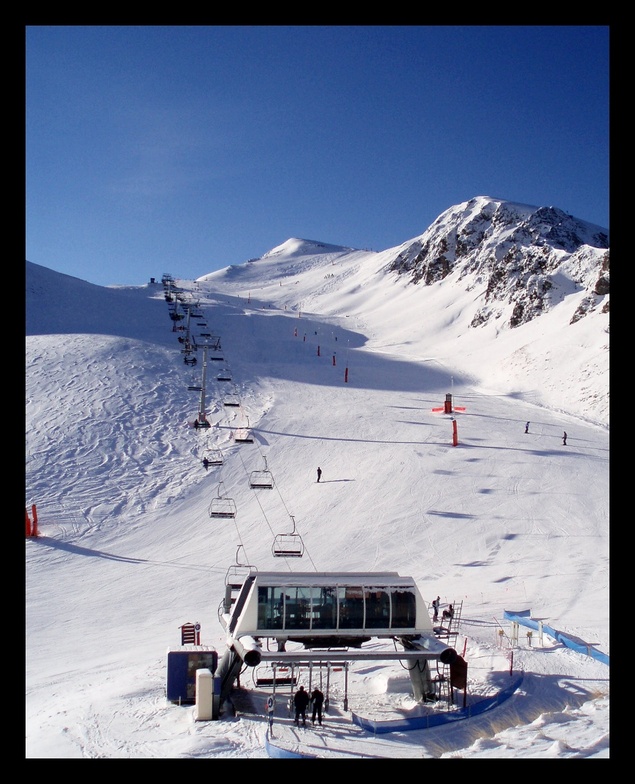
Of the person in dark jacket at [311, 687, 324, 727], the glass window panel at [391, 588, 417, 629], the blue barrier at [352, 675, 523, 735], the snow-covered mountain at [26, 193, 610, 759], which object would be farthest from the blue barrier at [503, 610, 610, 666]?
the person in dark jacket at [311, 687, 324, 727]

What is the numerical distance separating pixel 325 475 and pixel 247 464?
3.78 metres

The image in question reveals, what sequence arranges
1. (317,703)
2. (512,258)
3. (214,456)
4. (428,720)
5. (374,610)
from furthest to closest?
(512,258) < (214,456) < (374,610) < (317,703) < (428,720)

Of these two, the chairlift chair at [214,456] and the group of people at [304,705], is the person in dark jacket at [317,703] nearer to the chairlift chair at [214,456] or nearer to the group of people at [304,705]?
the group of people at [304,705]

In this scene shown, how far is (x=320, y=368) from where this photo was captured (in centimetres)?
4881

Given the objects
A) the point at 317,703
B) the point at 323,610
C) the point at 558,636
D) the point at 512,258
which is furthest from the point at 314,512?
the point at 512,258

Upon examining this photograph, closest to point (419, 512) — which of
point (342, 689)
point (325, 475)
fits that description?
point (325, 475)

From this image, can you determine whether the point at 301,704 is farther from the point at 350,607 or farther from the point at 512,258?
the point at 512,258

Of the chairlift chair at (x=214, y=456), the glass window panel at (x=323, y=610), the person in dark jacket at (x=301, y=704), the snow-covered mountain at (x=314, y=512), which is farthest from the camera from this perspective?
the chairlift chair at (x=214, y=456)

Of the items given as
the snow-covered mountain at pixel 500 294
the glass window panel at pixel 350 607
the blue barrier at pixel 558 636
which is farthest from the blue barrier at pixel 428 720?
the snow-covered mountain at pixel 500 294
